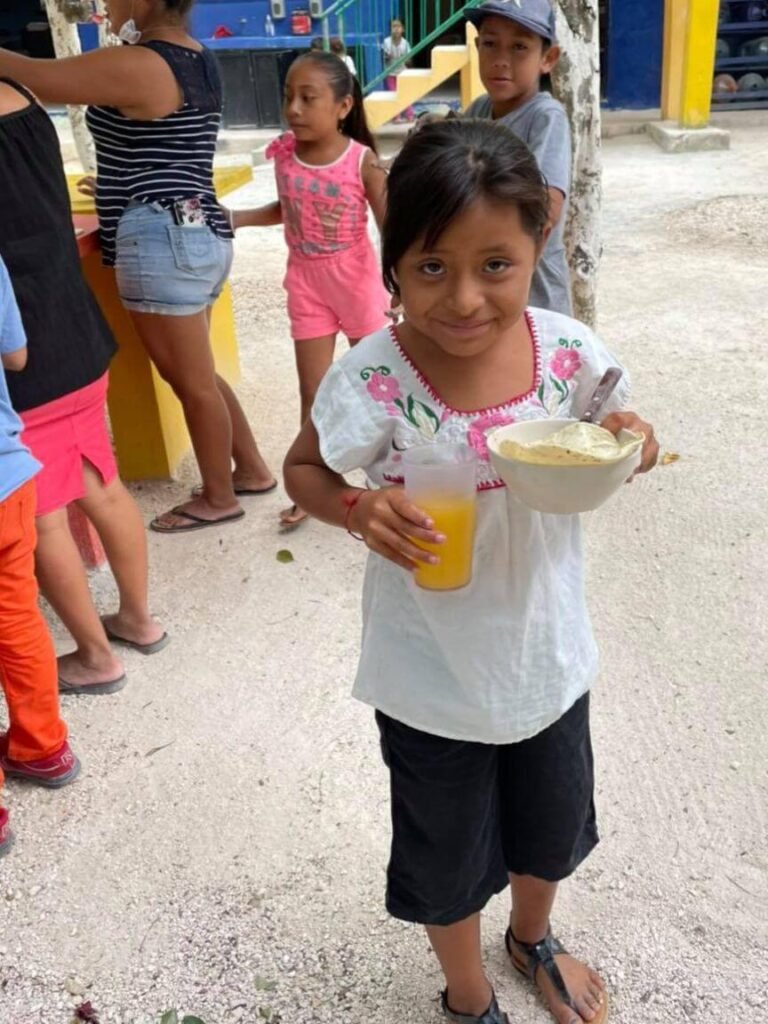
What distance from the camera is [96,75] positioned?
9.07 ft

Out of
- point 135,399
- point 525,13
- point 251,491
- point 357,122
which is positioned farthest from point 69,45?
point 525,13

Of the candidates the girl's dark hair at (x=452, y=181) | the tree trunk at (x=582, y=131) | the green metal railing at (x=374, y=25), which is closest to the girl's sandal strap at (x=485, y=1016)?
the girl's dark hair at (x=452, y=181)

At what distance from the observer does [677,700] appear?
2613 mm

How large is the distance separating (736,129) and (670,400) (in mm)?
9575

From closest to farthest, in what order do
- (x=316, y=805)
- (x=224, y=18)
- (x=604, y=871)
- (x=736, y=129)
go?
(x=604, y=871), (x=316, y=805), (x=736, y=129), (x=224, y=18)

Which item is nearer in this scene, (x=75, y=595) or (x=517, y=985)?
(x=517, y=985)

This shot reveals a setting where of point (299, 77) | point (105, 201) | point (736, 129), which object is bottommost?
point (736, 129)

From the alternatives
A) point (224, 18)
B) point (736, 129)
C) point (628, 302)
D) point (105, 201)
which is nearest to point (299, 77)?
point (105, 201)

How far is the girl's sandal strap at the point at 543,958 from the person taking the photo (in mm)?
1820

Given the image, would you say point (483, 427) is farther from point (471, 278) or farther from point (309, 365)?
point (309, 365)

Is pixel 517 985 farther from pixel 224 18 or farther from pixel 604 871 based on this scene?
pixel 224 18

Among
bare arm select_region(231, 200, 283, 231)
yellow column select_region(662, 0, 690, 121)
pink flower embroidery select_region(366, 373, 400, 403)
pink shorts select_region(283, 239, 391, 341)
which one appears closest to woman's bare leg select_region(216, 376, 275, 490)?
pink shorts select_region(283, 239, 391, 341)

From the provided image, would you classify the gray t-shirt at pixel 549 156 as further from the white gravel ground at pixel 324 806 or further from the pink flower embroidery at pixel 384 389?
the pink flower embroidery at pixel 384 389

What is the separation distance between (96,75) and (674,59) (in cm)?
1140
